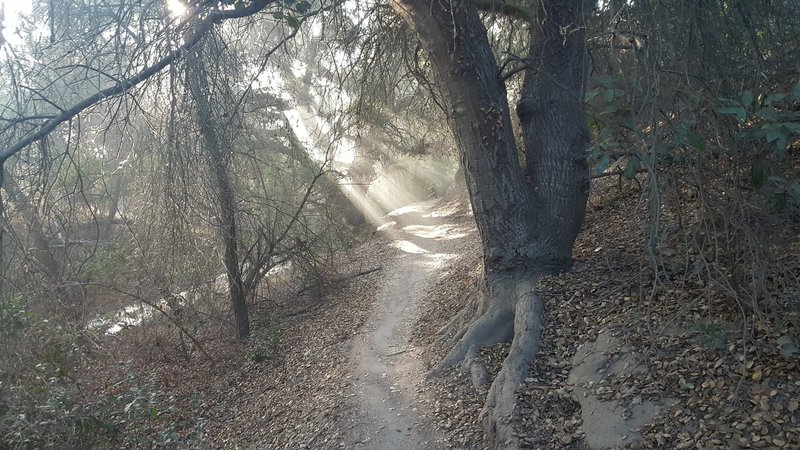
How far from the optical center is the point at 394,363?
715 cm

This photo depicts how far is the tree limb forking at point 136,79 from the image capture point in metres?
4.71

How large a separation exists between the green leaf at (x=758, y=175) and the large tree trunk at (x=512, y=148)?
235 centimetres

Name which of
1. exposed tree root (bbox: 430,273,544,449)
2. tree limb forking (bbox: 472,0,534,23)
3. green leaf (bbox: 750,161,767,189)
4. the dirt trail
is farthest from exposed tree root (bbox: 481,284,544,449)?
tree limb forking (bbox: 472,0,534,23)

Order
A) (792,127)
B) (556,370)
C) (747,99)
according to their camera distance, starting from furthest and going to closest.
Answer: (556,370), (747,99), (792,127)

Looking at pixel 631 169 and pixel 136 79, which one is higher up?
pixel 136 79

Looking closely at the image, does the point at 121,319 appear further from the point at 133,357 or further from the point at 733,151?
the point at 733,151

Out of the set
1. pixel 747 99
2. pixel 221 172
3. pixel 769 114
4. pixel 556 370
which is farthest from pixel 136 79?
pixel 769 114

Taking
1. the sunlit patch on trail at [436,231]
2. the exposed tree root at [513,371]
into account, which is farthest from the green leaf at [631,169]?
the sunlit patch on trail at [436,231]

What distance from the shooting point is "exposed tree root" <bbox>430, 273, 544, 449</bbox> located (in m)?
4.90

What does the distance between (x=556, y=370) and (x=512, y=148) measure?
225cm

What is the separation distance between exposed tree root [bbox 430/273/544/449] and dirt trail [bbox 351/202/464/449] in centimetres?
55

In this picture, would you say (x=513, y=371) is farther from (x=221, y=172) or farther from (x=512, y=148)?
(x=221, y=172)

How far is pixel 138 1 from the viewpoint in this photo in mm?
5066

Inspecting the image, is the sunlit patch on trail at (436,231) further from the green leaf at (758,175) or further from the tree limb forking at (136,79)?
the green leaf at (758,175)
